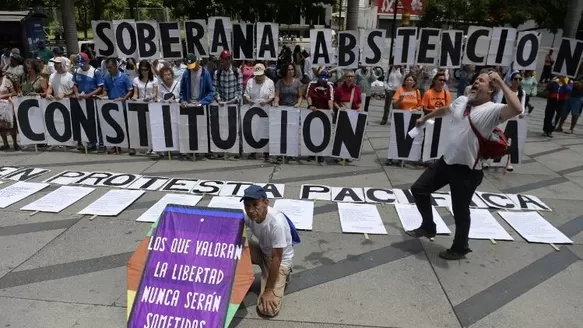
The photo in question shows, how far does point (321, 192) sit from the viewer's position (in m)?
6.48

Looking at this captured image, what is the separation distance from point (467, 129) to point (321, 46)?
4.67m

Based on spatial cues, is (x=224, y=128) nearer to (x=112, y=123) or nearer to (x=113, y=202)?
(x=112, y=123)

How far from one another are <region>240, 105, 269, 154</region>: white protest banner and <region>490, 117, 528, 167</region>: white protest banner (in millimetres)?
4138

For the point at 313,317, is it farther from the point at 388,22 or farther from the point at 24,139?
the point at 388,22

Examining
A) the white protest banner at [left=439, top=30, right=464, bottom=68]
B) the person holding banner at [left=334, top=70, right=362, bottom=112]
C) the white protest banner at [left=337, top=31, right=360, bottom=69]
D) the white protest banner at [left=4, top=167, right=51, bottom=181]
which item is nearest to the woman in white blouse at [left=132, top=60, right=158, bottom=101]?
the white protest banner at [left=4, top=167, right=51, bottom=181]

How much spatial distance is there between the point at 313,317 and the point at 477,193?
408 cm

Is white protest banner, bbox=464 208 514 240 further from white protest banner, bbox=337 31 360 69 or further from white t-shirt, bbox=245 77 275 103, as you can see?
white t-shirt, bbox=245 77 275 103

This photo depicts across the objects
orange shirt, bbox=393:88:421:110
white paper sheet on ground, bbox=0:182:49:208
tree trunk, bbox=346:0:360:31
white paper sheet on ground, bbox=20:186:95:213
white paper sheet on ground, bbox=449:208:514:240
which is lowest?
white paper sheet on ground, bbox=0:182:49:208

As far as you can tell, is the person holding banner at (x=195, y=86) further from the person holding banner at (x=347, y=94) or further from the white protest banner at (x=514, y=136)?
the white protest banner at (x=514, y=136)

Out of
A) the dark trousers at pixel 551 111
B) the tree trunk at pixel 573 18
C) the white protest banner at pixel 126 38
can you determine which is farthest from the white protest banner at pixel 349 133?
the tree trunk at pixel 573 18

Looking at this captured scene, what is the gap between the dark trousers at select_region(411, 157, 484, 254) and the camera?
14.1 ft

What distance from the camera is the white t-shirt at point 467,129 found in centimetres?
407

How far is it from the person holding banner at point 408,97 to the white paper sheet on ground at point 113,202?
4885 mm

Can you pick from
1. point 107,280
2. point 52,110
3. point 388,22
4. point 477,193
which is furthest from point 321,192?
point 388,22
